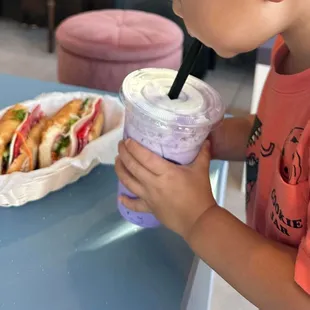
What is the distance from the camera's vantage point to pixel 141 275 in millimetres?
706

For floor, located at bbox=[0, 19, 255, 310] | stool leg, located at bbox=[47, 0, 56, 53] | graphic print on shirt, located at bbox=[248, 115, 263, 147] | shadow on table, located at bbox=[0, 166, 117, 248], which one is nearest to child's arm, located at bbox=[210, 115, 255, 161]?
graphic print on shirt, located at bbox=[248, 115, 263, 147]

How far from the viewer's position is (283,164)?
2.08 ft

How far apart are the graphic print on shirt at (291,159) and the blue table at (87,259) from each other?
0.19m

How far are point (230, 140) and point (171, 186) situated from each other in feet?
0.73

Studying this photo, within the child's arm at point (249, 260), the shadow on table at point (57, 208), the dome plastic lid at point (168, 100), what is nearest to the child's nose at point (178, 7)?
the dome plastic lid at point (168, 100)

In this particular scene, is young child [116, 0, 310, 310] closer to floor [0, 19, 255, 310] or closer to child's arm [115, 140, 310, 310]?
child's arm [115, 140, 310, 310]

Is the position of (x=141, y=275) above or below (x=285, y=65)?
below

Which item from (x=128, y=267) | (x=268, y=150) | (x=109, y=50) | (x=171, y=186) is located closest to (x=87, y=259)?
(x=128, y=267)

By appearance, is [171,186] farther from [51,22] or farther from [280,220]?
[51,22]

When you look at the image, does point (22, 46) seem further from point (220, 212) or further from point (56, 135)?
point (220, 212)

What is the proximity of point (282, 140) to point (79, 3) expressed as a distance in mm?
2518

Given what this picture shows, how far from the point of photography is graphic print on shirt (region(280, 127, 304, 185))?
1.91ft

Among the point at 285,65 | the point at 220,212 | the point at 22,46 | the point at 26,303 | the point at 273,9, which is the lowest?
the point at 22,46

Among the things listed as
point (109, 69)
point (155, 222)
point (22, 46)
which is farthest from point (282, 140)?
point (22, 46)
